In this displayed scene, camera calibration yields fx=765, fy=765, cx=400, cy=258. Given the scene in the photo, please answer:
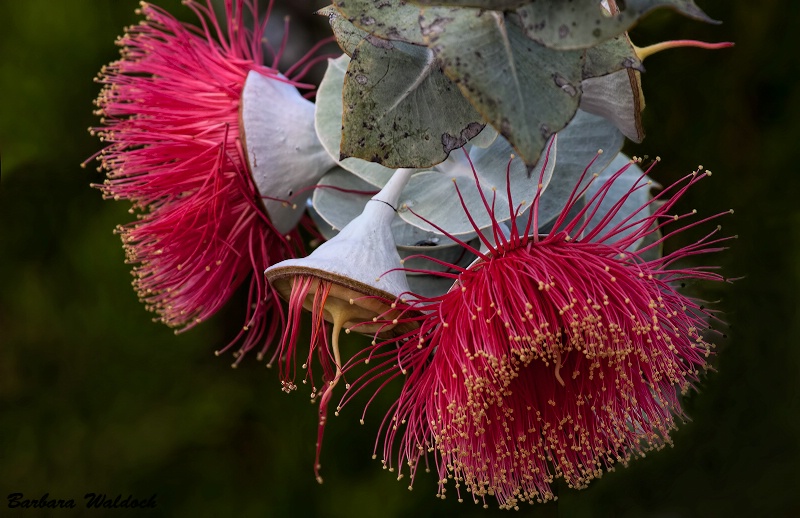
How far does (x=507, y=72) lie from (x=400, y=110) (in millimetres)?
97

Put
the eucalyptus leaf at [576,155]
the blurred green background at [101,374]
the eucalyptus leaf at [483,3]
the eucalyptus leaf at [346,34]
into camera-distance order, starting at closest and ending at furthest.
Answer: the eucalyptus leaf at [483,3]
the eucalyptus leaf at [346,34]
the eucalyptus leaf at [576,155]
the blurred green background at [101,374]

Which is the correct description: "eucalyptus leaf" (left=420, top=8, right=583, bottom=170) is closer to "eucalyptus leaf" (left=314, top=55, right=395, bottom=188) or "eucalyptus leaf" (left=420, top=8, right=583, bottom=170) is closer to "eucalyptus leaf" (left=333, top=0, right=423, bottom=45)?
"eucalyptus leaf" (left=333, top=0, right=423, bottom=45)

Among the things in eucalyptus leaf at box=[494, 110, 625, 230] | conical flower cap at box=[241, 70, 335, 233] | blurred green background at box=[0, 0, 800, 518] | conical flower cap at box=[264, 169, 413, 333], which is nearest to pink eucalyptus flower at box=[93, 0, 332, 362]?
conical flower cap at box=[241, 70, 335, 233]

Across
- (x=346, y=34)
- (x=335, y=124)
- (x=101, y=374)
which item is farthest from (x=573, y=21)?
(x=101, y=374)

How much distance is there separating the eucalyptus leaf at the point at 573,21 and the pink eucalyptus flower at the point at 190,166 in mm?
356

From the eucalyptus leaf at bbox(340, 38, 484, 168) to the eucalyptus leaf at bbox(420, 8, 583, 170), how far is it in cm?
7

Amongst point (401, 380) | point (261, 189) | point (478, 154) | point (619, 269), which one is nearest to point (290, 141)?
point (261, 189)

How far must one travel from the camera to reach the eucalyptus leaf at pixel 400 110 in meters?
0.52

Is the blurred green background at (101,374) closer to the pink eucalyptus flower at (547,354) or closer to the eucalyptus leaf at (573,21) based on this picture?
the pink eucalyptus flower at (547,354)

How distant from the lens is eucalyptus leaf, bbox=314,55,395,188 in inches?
27.3

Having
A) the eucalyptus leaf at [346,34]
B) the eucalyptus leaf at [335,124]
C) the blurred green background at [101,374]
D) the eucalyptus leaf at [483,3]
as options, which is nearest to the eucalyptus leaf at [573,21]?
the eucalyptus leaf at [483,3]

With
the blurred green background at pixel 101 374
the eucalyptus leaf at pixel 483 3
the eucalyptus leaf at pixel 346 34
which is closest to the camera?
the eucalyptus leaf at pixel 483 3

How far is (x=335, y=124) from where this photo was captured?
0.71m

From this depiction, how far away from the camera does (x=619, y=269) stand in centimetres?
61
